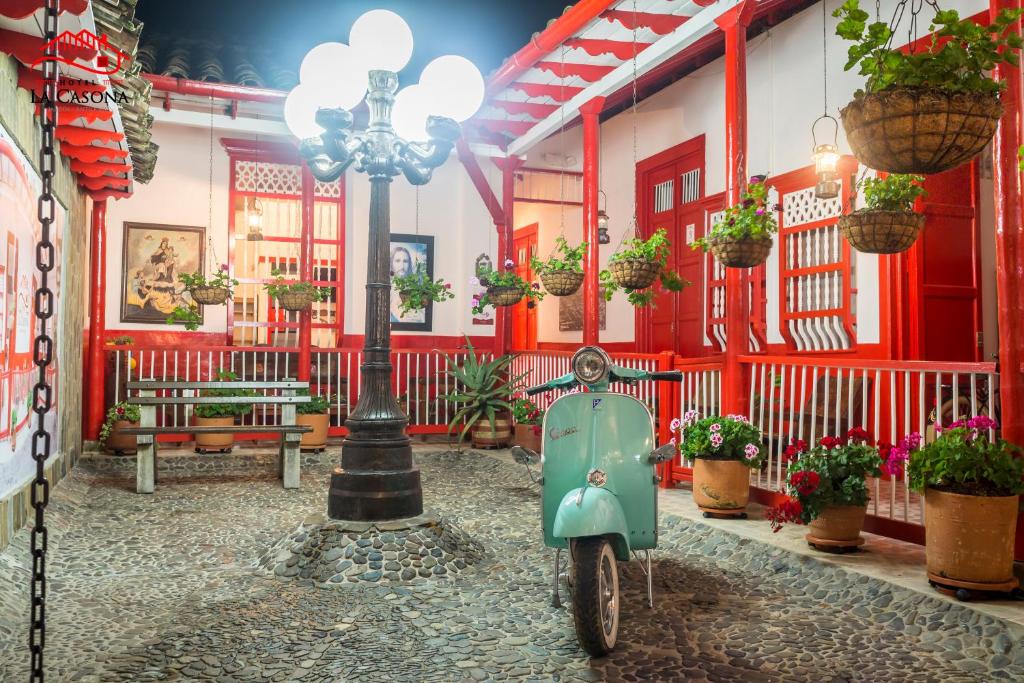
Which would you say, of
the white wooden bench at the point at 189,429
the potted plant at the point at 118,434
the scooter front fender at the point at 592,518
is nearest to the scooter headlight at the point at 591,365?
the scooter front fender at the point at 592,518

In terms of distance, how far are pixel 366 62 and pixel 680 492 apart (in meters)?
3.97

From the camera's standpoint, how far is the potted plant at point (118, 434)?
770cm

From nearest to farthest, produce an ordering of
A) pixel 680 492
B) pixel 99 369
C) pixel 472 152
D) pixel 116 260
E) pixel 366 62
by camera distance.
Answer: pixel 366 62
pixel 680 492
pixel 99 369
pixel 116 260
pixel 472 152

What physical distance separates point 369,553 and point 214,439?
4.69 metres

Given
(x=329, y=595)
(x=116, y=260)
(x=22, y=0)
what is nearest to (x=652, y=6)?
(x=22, y=0)

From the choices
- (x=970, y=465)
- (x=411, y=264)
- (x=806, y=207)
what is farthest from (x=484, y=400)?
(x=970, y=465)

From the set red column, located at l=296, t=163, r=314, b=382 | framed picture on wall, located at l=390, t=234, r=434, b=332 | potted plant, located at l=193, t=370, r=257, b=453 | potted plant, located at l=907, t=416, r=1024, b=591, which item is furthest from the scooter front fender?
framed picture on wall, located at l=390, t=234, r=434, b=332

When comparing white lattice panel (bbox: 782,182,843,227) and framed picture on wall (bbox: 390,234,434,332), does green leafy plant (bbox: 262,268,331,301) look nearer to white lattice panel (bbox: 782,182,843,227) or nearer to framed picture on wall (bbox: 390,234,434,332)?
framed picture on wall (bbox: 390,234,434,332)

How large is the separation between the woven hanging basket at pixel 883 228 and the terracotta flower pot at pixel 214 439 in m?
6.50

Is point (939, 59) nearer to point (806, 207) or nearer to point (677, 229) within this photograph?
point (806, 207)

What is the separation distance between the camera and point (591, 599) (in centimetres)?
292

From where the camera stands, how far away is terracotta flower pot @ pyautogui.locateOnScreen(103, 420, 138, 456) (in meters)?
7.68

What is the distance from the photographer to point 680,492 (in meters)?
6.01

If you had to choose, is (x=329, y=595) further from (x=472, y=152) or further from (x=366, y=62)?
(x=472, y=152)
